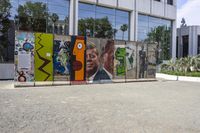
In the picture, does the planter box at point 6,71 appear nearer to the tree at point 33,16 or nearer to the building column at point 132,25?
the tree at point 33,16

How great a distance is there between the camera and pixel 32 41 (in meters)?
20.4

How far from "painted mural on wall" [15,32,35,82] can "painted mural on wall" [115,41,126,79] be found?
6.96 meters

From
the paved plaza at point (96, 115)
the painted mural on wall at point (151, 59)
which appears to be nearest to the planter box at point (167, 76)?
the painted mural on wall at point (151, 59)

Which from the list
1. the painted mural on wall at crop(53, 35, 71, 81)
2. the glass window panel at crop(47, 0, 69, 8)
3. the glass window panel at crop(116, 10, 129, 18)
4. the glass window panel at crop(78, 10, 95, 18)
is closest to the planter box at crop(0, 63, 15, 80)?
the painted mural on wall at crop(53, 35, 71, 81)

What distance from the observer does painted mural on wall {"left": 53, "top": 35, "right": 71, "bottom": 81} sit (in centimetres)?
2166

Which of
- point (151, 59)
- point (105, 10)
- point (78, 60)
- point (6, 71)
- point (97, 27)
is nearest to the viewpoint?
point (78, 60)

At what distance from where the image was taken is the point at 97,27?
1433 inches

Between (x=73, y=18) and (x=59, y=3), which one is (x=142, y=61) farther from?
(x=59, y=3)

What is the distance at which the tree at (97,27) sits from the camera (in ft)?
115

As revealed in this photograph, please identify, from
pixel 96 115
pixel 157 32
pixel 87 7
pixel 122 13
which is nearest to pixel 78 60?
pixel 96 115

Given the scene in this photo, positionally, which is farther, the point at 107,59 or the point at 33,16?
the point at 33,16

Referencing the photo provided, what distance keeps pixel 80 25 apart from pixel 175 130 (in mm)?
26727

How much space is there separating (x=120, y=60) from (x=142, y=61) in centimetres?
246

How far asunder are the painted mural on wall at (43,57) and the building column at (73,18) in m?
12.4
